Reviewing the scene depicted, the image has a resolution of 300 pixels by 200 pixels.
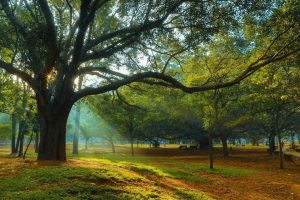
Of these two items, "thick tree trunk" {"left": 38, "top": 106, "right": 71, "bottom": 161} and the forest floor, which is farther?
"thick tree trunk" {"left": 38, "top": 106, "right": 71, "bottom": 161}

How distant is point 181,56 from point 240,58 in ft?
11.9

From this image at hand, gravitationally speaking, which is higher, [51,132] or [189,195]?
[51,132]

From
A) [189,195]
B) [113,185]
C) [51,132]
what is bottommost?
[189,195]

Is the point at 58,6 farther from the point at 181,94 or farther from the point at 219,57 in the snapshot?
the point at 181,94

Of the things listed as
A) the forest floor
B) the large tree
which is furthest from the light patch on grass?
the large tree

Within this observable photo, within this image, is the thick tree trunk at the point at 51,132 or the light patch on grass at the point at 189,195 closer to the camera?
the light patch on grass at the point at 189,195

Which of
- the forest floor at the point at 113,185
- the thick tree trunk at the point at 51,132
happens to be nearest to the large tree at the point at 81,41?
the thick tree trunk at the point at 51,132

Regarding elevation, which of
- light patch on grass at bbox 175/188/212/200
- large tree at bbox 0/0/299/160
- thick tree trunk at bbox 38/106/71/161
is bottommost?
light patch on grass at bbox 175/188/212/200

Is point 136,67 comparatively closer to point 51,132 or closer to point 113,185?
point 51,132

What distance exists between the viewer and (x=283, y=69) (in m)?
24.0

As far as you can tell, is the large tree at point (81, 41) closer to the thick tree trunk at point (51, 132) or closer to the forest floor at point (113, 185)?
the thick tree trunk at point (51, 132)

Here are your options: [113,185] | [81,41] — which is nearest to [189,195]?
[113,185]

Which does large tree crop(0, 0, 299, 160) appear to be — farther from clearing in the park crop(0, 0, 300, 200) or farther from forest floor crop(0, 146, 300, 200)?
forest floor crop(0, 146, 300, 200)

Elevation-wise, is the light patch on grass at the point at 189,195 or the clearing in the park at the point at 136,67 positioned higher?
the clearing in the park at the point at 136,67
